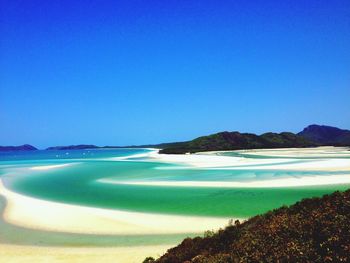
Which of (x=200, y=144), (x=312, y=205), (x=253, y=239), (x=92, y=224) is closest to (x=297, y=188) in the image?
(x=92, y=224)

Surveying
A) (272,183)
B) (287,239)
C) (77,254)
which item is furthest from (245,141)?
(287,239)

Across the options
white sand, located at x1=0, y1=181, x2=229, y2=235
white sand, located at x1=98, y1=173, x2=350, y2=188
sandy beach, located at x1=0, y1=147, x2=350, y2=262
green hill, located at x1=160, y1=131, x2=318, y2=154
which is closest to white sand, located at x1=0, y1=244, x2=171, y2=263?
sandy beach, located at x1=0, y1=147, x2=350, y2=262

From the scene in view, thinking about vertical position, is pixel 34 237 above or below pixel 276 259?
below

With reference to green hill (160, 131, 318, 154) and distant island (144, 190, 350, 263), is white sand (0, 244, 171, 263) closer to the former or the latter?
distant island (144, 190, 350, 263)

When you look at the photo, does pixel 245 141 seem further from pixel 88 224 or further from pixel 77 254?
pixel 77 254

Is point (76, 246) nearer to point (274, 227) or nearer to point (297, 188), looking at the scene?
point (274, 227)

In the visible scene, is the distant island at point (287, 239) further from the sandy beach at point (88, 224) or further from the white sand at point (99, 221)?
the white sand at point (99, 221)
